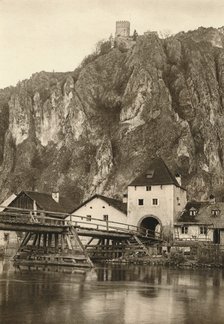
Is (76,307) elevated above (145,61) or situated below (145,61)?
below

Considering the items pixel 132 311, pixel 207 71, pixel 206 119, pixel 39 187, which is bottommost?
pixel 132 311

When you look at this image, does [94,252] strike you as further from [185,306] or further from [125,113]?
[125,113]

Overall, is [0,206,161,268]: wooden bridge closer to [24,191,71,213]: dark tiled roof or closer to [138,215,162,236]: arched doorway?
[138,215,162,236]: arched doorway

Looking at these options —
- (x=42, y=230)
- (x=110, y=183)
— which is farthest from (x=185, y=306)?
(x=110, y=183)

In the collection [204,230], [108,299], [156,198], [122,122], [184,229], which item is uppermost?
[122,122]

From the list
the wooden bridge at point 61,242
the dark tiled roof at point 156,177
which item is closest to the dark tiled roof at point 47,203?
the dark tiled roof at point 156,177

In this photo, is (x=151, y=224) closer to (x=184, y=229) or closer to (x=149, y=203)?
(x=149, y=203)

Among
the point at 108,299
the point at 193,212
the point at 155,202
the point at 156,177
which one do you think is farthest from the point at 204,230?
the point at 108,299
